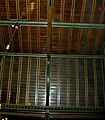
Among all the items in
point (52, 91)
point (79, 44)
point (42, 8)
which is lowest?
point (52, 91)

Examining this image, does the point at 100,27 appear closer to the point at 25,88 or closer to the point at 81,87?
the point at 81,87

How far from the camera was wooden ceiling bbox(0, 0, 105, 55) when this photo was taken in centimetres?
740

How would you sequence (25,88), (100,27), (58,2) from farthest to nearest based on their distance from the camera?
(25,88)
(100,27)
(58,2)

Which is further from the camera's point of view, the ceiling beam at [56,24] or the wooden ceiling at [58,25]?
the ceiling beam at [56,24]

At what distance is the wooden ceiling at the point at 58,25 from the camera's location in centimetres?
740

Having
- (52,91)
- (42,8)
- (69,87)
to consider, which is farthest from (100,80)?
(42,8)

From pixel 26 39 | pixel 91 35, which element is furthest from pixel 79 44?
pixel 26 39

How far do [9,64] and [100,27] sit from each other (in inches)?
126

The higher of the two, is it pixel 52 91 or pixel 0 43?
pixel 0 43

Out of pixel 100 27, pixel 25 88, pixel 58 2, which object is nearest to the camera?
pixel 58 2

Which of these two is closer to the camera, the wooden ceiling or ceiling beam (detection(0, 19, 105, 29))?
the wooden ceiling

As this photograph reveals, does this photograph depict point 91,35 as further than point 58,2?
Yes

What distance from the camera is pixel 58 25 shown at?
306 inches

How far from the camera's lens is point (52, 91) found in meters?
8.23
